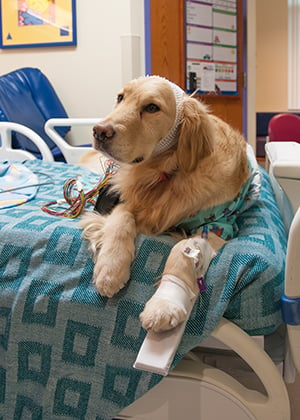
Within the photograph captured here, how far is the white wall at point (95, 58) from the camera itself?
3426mm

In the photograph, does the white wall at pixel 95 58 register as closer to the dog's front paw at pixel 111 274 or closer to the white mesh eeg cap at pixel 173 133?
the white mesh eeg cap at pixel 173 133

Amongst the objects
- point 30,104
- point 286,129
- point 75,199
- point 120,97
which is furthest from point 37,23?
point 120,97

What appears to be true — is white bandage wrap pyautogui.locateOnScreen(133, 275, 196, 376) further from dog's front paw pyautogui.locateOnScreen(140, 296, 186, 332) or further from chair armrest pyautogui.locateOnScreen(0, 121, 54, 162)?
chair armrest pyautogui.locateOnScreen(0, 121, 54, 162)

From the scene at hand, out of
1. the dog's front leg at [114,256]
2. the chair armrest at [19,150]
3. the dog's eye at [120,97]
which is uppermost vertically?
the dog's eye at [120,97]

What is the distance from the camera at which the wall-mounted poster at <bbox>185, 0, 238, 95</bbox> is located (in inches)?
139

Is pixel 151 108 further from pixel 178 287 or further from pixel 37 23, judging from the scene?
pixel 37 23

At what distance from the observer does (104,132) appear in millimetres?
926

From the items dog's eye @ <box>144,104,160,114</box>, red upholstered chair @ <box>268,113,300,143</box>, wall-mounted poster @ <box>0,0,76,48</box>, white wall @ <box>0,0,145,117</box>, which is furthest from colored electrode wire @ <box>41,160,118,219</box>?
wall-mounted poster @ <box>0,0,76,48</box>

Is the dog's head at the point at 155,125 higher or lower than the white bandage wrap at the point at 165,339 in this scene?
higher

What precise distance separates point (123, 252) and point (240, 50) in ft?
11.1

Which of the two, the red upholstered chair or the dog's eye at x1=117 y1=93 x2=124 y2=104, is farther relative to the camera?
the red upholstered chair

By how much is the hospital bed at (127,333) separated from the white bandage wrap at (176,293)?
0.05 m

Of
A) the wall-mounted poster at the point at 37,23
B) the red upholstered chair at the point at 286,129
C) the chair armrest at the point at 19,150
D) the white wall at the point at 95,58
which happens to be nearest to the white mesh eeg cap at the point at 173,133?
the chair armrest at the point at 19,150

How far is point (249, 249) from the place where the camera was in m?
0.90
